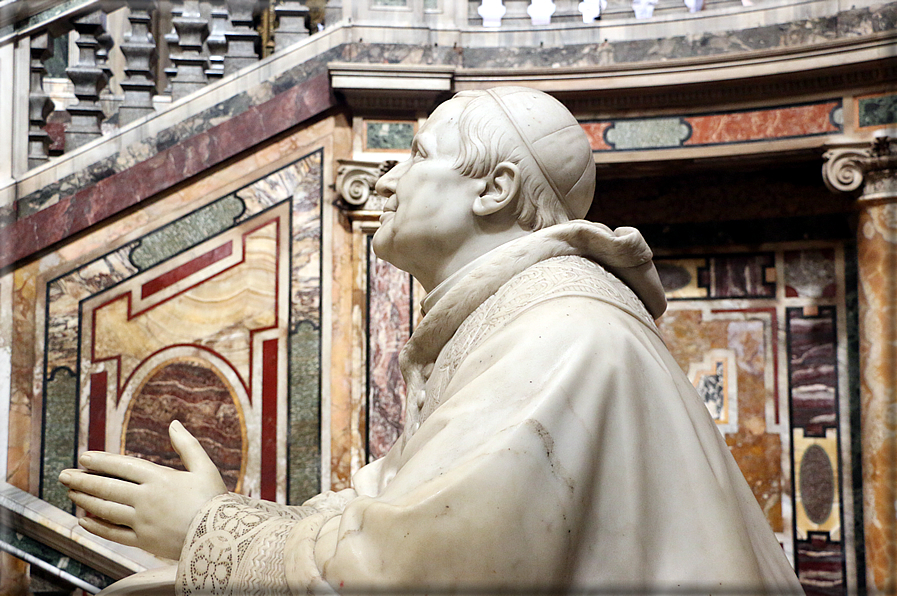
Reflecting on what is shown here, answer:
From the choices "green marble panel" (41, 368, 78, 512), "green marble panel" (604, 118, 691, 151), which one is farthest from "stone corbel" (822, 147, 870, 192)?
"green marble panel" (41, 368, 78, 512)

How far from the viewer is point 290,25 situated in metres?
4.74

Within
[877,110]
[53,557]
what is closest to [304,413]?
[53,557]

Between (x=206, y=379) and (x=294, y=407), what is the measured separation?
18.2 inches

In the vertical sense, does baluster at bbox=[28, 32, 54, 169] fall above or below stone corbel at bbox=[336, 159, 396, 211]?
above

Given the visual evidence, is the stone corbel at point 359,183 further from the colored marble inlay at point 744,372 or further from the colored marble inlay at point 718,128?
the colored marble inlay at point 744,372

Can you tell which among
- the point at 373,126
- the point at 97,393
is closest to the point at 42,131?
the point at 97,393

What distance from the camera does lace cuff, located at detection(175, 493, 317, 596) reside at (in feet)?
4.83

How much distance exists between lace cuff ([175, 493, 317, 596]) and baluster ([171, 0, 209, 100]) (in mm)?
3437

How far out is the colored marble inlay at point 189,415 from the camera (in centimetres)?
433

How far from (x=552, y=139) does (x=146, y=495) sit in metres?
1.04

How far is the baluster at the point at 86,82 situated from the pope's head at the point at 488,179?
3.25 meters

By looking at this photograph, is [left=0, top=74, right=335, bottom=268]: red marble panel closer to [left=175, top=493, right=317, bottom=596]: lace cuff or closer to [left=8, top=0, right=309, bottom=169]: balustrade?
[left=8, top=0, right=309, bottom=169]: balustrade

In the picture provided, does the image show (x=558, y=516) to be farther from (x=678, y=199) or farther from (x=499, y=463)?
(x=678, y=199)

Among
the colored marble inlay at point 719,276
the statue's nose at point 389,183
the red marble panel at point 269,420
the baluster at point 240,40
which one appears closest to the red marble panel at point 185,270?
the red marble panel at point 269,420
